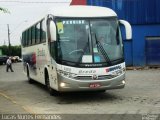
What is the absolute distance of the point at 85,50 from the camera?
584 inches

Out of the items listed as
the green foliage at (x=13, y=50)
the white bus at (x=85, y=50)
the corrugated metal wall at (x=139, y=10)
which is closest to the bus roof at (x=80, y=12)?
the white bus at (x=85, y=50)

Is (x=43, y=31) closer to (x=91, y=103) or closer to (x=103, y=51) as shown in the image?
(x=103, y=51)

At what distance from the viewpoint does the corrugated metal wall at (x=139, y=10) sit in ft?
120

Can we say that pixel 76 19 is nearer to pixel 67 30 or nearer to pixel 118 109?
pixel 67 30

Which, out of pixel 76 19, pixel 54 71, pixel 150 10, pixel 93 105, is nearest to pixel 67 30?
pixel 76 19

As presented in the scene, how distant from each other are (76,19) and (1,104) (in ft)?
12.1

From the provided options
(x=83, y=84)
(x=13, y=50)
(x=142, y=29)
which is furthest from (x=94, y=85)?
(x=13, y=50)

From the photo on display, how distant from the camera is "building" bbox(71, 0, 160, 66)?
3678 centimetres

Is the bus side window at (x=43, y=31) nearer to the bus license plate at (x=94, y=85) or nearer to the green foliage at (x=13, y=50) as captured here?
the bus license plate at (x=94, y=85)

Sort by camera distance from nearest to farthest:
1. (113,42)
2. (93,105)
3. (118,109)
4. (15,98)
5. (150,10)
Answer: (118,109)
(93,105)
(113,42)
(15,98)
(150,10)

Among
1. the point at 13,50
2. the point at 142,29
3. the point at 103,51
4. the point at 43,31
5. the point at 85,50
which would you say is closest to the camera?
the point at 85,50

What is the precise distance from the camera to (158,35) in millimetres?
36906

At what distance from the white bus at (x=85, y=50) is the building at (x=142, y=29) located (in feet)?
70.1

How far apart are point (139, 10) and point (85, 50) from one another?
22.8m
